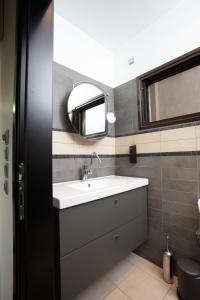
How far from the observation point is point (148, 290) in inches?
47.5

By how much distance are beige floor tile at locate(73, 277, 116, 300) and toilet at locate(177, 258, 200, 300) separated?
51cm

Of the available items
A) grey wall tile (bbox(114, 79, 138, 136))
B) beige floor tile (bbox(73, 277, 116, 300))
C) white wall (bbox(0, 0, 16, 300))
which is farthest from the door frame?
grey wall tile (bbox(114, 79, 138, 136))

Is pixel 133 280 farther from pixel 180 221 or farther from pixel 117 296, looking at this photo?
pixel 180 221

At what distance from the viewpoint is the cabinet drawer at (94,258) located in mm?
923

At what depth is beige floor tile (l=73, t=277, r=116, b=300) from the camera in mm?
1154

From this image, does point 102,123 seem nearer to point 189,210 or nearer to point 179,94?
point 179,94

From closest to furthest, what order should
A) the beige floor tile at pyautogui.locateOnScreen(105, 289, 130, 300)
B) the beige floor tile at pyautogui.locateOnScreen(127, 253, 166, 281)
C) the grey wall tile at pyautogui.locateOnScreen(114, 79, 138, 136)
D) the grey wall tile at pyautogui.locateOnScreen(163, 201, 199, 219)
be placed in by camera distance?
1. the beige floor tile at pyautogui.locateOnScreen(105, 289, 130, 300)
2. the grey wall tile at pyautogui.locateOnScreen(163, 201, 199, 219)
3. the beige floor tile at pyautogui.locateOnScreen(127, 253, 166, 281)
4. the grey wall tile at pyautogui.locateOnScreen(114, 79, 138, 136)

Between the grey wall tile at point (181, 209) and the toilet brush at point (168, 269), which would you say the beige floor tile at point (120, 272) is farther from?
the grey wall tile at point (181, 209)

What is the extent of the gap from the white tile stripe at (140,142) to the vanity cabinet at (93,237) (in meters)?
0.50

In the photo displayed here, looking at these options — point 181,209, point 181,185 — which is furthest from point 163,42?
point 181,209

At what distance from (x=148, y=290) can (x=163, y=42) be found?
221 centimetres

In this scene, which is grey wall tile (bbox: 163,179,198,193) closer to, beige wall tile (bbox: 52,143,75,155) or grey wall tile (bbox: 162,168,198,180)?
grey wall tile (bbox: 162,168,198,180)

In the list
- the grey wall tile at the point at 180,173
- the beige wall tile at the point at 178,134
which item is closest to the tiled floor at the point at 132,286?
the grey wall tile at the point at 180,173

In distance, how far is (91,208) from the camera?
41.1 inches
